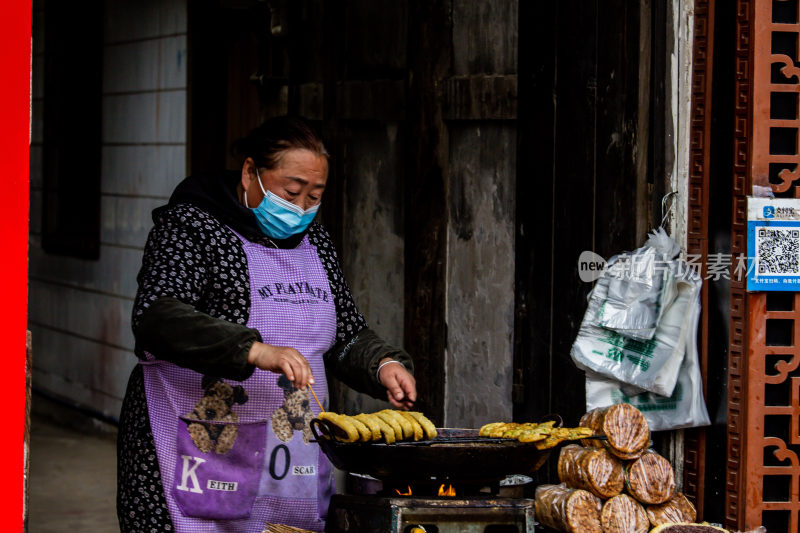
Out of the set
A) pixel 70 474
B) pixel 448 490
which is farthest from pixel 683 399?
pixel 70 474

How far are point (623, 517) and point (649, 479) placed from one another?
0.17m

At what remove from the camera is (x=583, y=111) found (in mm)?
4898

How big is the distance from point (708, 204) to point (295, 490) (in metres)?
1.97

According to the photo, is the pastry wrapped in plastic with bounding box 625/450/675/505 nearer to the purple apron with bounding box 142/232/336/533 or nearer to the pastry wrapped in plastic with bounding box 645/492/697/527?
the pastry wrapped in plastic with bounding box 645/492/697/527

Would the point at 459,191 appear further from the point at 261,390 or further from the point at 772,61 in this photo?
the point at 261,390

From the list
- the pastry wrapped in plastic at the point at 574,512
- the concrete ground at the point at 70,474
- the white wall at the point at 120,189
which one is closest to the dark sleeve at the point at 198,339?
the pastry wrapped in plastic at the point at 574,512

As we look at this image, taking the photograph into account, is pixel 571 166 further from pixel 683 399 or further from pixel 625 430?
pixel 625 430

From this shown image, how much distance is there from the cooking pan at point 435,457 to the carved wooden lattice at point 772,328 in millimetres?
1322

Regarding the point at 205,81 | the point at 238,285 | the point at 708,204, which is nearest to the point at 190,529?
the point at 238,285

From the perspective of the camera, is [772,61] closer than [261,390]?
No

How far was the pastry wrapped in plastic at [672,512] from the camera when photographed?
4.33 metres

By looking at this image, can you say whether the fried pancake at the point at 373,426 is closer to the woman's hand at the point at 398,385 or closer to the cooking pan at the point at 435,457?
the cooking pan at the point at 435,457

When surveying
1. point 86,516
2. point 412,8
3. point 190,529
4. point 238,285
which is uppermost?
point 412,8

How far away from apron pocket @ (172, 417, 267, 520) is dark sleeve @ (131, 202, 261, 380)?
0.33 meters
